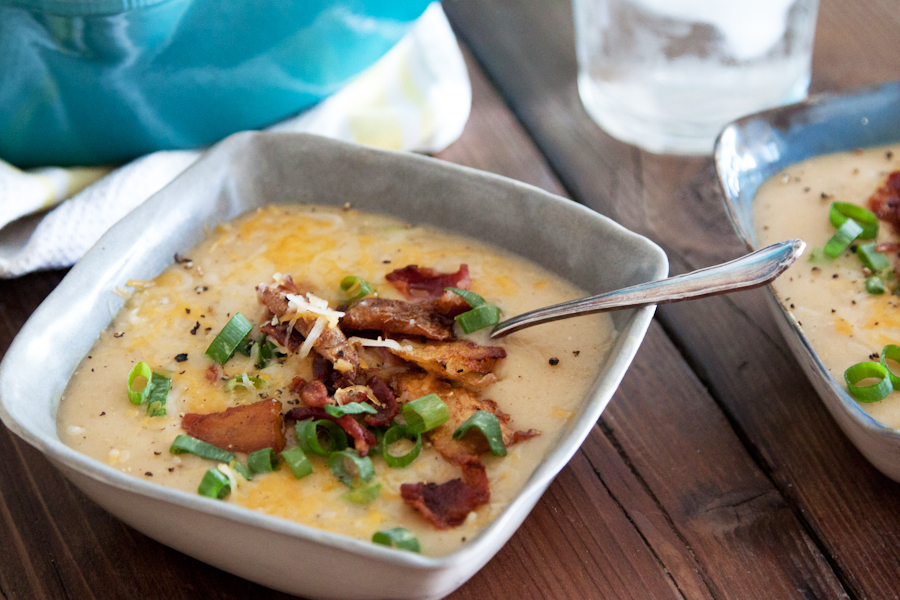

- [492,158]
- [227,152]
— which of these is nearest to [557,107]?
[492,158]

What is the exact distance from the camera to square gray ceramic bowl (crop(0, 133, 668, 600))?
1.43m

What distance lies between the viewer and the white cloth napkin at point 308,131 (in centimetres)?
243

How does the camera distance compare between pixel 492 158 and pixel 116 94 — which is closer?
pixel 116 94

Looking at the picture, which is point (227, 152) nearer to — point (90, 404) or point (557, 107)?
point (90, 404)

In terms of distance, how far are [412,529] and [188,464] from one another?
0.47 meters

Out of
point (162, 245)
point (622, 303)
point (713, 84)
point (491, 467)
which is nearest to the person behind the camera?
point (491, 467)

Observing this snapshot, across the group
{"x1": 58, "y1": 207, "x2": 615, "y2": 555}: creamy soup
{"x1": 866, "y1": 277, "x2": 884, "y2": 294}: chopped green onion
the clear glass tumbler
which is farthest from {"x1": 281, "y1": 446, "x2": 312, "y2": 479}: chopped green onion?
the clear glass tumbler

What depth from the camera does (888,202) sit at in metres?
2.34

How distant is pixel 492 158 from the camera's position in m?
2.94

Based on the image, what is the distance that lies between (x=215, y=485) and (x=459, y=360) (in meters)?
0.55

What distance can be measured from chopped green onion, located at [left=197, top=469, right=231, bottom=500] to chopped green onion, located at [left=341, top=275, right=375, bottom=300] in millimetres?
581

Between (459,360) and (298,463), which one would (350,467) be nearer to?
(298,463)

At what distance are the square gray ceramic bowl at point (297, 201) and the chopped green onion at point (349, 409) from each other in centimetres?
33

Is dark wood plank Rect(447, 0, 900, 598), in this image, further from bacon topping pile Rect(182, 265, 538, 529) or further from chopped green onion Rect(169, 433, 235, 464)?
chopped green onion Rect(169, 433, 235, 464)
